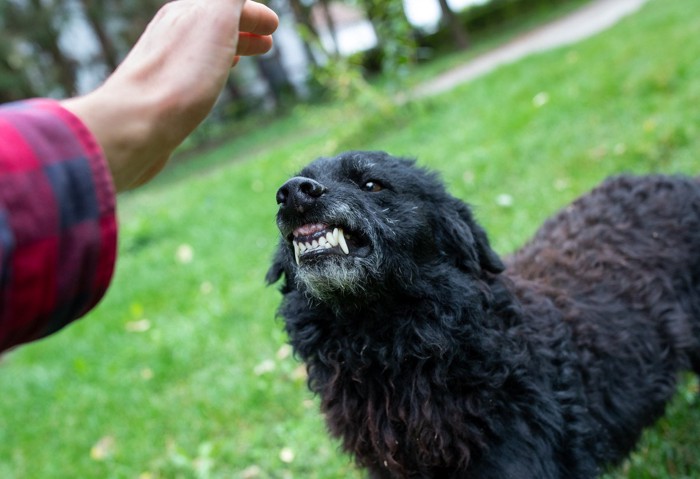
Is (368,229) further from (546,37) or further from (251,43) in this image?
(546,37)

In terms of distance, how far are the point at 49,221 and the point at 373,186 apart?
1665 mm

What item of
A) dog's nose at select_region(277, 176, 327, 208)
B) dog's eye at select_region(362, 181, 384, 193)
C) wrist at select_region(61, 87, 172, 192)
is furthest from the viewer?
dog's eye at select_region(362, 181, 384, 193)

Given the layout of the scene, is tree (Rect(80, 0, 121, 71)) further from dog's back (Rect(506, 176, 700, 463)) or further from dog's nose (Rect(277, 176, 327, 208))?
dog's nose (Rect(277, 176, 327, 208))

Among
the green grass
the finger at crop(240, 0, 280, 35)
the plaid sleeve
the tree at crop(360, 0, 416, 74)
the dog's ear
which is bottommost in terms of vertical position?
the green grass

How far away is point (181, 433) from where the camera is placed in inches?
175

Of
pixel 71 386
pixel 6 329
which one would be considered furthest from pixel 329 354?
pixel 71 386

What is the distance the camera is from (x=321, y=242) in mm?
2238

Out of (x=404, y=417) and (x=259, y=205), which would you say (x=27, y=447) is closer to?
(x=404, y=417)

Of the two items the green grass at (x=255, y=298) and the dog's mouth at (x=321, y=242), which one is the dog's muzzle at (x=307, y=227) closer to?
the dog's mouth at (x=321, y=242)

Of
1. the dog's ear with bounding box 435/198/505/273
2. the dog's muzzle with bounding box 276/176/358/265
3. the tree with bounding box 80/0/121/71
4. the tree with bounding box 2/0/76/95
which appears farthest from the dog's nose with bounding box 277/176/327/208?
the tree with bounding box 80/0/121/71

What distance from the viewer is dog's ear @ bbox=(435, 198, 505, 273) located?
2514 mm

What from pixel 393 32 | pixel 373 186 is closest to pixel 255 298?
pixel 373 186

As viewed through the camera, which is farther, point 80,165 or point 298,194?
point 298,194

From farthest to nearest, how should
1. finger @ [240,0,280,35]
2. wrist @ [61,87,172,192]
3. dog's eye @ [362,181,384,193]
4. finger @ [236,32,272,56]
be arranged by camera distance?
dog's eye @ [362,181,384,193] < finger @ [236,32,272,56] < finger @ [240,0,280,35] < wrist @ [61,87,172,192]
